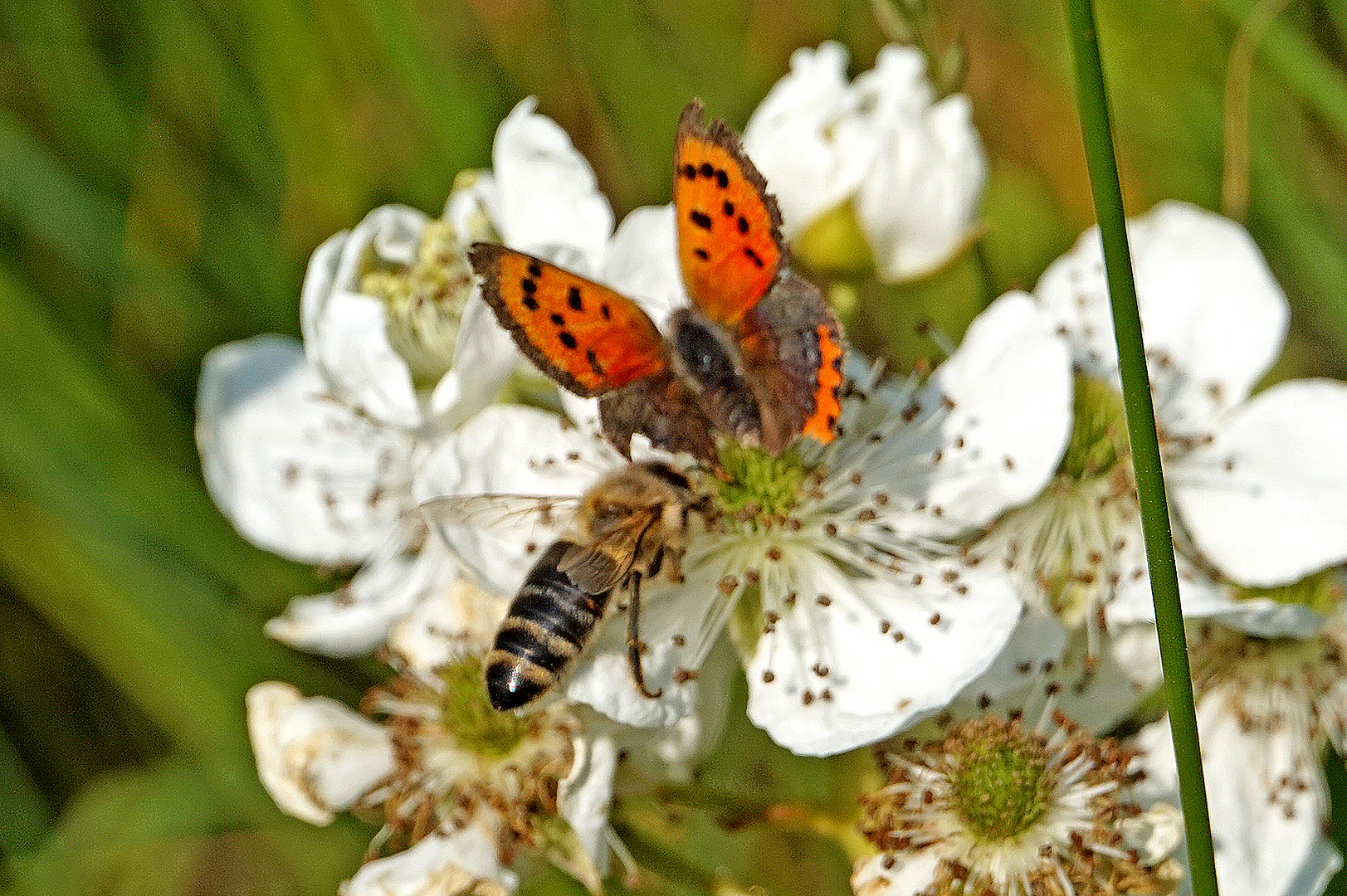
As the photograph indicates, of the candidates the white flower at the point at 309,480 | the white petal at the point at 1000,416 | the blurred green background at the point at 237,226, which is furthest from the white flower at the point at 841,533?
the blurred green background at the point at 237,226

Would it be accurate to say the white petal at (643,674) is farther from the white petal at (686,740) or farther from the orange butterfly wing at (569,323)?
the orange butterfly wing at (569,323)

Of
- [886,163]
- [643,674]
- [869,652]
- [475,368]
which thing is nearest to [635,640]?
[643,674]

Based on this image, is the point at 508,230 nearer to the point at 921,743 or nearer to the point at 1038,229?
the point at 921,743

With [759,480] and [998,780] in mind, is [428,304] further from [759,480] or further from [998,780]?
[998,780]

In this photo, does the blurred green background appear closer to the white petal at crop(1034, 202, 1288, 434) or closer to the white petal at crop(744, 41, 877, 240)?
the white petal at crop(1034, 202, 1288, 434)

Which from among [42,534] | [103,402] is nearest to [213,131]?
[103,402]

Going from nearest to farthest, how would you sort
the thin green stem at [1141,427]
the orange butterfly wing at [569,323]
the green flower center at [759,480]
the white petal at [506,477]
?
the thin green stem at [1141,427]
the orange butterfly wing at [569,323]
the white petal at [506,477]
the green flower center at [759,480]
